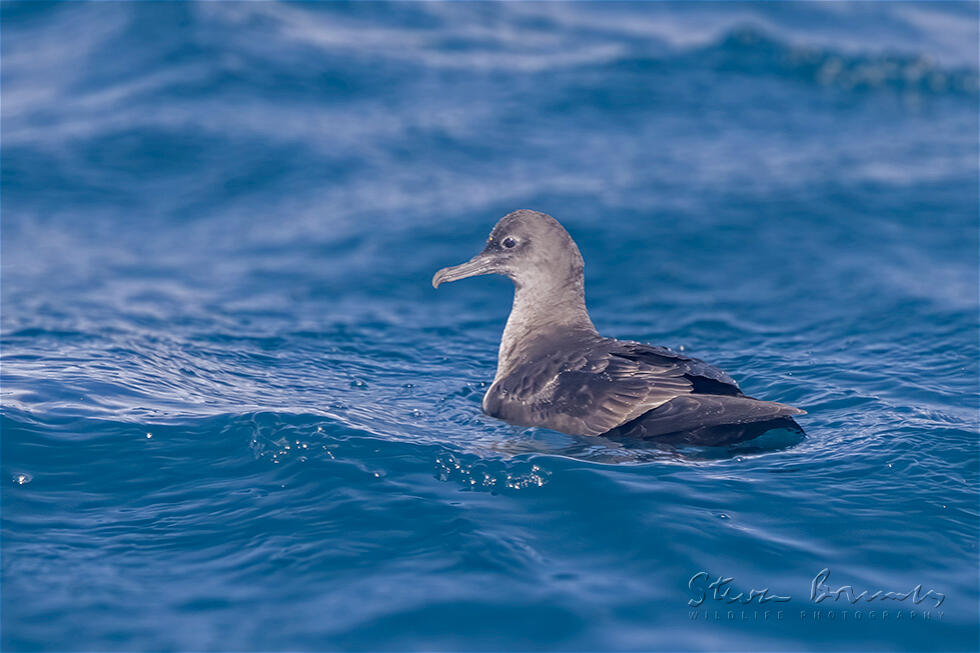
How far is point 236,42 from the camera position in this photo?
15.9 meters

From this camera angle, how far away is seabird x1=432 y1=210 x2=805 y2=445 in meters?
6.52

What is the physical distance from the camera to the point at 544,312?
27.0 feet

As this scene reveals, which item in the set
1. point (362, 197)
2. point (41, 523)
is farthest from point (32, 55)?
point (41, 523)

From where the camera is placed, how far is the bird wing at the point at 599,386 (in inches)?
264

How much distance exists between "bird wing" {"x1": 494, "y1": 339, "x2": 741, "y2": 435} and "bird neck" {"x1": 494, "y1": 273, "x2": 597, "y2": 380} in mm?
647

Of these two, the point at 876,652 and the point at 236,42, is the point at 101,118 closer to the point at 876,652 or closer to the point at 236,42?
the point at 236,42

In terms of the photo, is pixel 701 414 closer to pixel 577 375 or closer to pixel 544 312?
pixel 577 375

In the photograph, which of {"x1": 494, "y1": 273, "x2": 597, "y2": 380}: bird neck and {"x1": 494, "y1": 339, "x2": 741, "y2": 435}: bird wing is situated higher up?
{"x1": 494, "y1": 273, "x2": 597, "y2": 380}: bird neck

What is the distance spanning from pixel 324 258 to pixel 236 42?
5715mm

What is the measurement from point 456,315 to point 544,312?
260 cm
